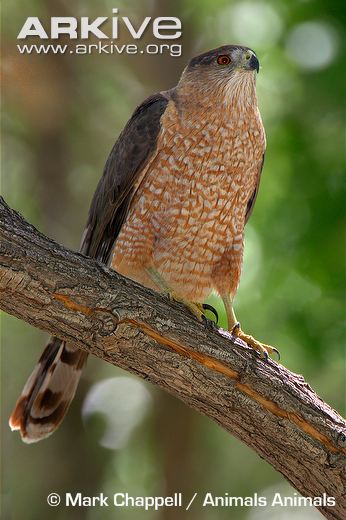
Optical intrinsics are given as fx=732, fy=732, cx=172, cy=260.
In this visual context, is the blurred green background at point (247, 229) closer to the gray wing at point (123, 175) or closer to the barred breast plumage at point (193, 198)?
the gray wing at point (123, 175)

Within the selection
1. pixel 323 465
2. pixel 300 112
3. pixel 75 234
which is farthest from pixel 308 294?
pixel 323 465

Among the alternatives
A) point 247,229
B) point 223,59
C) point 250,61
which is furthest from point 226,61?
point 247,229

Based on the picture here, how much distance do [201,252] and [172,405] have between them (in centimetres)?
221

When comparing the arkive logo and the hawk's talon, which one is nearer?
the hawk's talon

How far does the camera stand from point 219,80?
13.8 feet

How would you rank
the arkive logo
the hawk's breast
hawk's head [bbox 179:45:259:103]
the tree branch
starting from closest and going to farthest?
the tree branch < the hawk's breast < hawk's head [bbox 179:45:259:103] < the arkive logo

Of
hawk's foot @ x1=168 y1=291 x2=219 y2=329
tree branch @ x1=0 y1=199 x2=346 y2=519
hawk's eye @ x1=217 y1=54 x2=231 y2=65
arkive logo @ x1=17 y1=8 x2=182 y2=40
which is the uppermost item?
arkive logo @ x1=17 y1=8 x2=182 y2=40

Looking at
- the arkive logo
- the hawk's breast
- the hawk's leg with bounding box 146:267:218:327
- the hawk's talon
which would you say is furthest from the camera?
the arkive logo

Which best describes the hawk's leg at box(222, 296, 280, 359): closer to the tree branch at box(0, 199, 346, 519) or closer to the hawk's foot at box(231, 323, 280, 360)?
the hawk's foot at box(231, 323, 280, 360)

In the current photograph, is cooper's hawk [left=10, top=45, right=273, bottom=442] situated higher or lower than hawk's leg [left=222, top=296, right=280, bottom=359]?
higher

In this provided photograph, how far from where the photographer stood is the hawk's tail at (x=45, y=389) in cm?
414

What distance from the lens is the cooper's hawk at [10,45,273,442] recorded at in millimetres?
4066

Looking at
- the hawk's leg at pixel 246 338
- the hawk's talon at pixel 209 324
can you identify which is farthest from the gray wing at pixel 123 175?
the hawk's talon at pixel 209 324

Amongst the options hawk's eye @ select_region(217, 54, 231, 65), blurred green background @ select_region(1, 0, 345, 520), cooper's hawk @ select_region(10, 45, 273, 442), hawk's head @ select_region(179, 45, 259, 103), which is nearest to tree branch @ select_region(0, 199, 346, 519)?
cooper's hawk @ select_region(10, 45, 273, 442)
